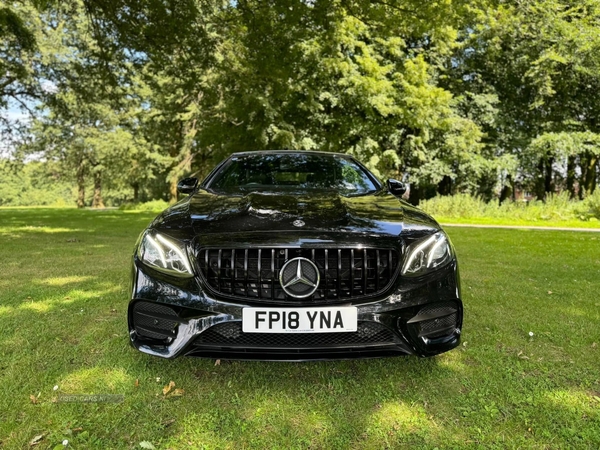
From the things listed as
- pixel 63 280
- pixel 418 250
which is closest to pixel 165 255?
pixel 418 250

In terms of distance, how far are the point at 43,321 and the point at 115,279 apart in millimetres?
1544

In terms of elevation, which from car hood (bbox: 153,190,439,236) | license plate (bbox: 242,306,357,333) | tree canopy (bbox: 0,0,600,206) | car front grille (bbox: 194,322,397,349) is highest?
tree canopy (bbox: 0,0,600,206)

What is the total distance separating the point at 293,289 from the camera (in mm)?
2133

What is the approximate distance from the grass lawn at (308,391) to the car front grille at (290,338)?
1.00 ft

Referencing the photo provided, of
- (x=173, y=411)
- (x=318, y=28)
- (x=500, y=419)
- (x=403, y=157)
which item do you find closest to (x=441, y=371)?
(x=500, y=419)

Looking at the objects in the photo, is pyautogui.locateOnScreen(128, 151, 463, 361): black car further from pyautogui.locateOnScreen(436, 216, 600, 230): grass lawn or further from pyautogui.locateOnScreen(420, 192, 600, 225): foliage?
pyautogui.locateOnScreen(420, 192, 600, 225): foliage

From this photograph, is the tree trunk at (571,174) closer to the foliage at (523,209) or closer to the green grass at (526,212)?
the foliage at (523,209)

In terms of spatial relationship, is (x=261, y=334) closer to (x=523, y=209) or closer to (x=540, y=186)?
(x=523, y=209)

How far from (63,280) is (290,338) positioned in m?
3.71

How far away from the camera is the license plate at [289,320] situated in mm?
Result: 2070

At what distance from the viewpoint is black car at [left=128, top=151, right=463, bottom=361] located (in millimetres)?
2096

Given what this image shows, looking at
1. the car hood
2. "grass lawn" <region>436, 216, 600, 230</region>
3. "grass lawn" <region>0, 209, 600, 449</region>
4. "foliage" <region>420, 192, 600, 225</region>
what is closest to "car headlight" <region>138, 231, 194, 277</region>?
the car hood

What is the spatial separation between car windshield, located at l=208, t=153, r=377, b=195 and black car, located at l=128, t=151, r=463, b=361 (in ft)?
3.09

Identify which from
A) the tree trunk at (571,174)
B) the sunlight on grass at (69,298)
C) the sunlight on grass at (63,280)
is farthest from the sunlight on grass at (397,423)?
the tree trunk at (571,174)
